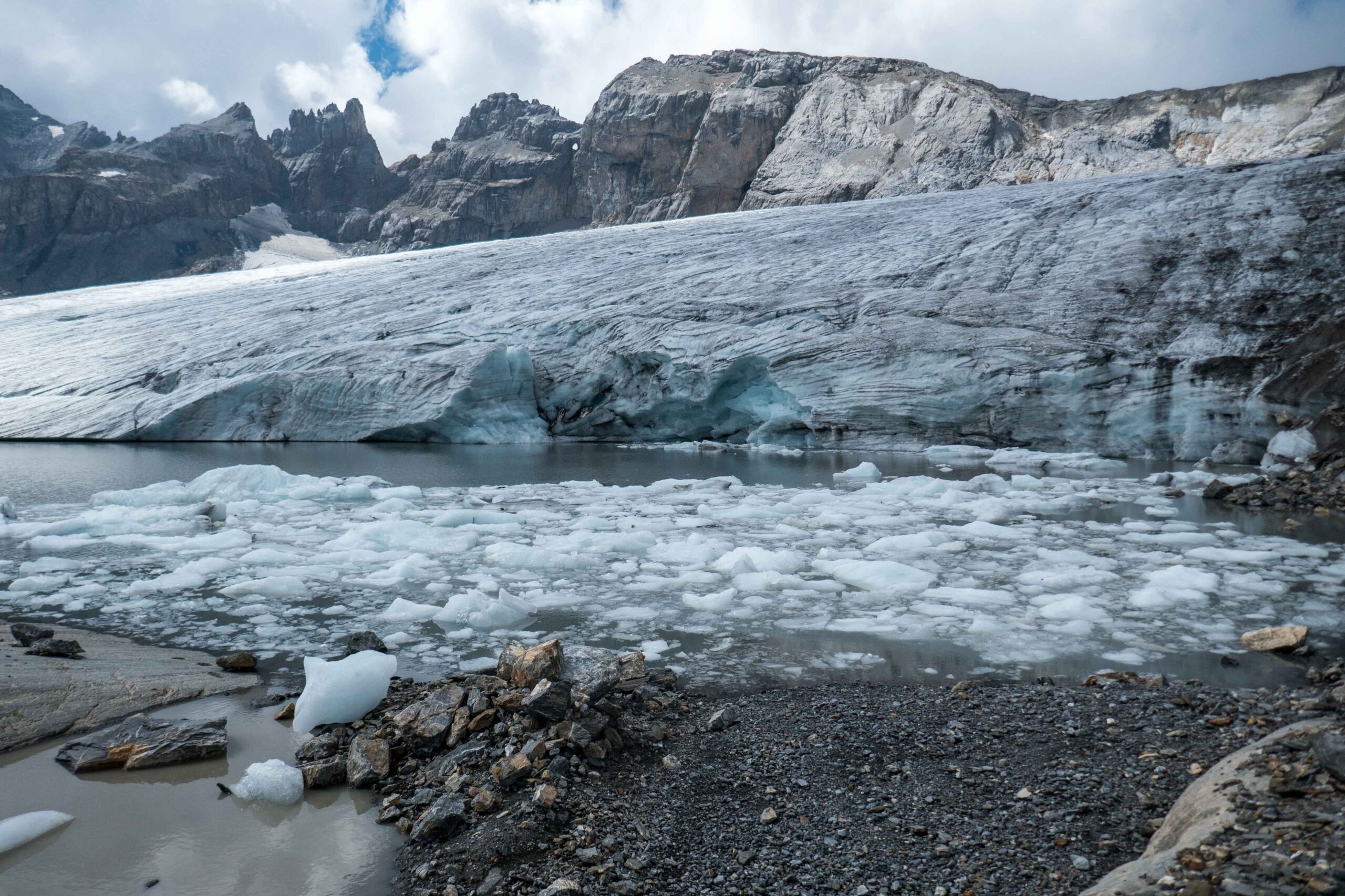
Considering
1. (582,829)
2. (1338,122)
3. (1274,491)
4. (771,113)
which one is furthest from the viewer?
(771,113)

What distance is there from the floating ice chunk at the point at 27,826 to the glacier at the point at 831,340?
9.84 meters

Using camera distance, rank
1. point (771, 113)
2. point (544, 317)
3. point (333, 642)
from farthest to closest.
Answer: point (771, 113), point (544, 317), point (333, 642)

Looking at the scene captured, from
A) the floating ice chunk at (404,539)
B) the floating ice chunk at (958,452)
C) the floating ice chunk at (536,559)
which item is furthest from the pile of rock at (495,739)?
the floating ice chunk at (958,452)

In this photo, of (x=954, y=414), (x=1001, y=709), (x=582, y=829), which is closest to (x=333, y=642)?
(x=582, y=829)

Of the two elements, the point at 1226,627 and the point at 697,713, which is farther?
the point at 1226,627

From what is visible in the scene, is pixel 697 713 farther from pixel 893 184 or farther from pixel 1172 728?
pixel 893 184

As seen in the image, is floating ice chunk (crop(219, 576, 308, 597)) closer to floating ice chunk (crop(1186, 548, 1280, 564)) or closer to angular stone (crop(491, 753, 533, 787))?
angular stone (crop(491, 753, 533, 787))

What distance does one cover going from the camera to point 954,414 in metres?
10.7

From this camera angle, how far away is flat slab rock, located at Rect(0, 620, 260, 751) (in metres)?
2.06

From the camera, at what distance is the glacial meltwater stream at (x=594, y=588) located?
1.70m

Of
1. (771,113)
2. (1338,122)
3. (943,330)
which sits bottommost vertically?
(943,330)

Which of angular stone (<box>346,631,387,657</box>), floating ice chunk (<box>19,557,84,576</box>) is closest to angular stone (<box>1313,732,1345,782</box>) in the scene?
angular stone (<box>346,631,387,657</box>)

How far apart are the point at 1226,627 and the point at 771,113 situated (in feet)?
130

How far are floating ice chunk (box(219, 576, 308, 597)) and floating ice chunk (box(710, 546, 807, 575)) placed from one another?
199cm
